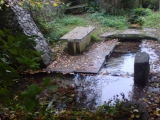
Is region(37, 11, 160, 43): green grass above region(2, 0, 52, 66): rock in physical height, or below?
below

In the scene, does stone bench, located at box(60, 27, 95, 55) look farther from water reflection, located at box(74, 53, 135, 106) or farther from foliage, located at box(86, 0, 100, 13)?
foliage, located at box(86, 0, 100, 13)

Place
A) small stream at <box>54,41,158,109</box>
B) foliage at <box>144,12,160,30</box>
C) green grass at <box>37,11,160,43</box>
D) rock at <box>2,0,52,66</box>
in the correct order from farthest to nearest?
foliage at <box>144,12,160,30</box> → green grass at <box>37,11,160,43</box> → rock at <box>2,0,52,66</box> → small stream at <box>54,41,158,109</box>

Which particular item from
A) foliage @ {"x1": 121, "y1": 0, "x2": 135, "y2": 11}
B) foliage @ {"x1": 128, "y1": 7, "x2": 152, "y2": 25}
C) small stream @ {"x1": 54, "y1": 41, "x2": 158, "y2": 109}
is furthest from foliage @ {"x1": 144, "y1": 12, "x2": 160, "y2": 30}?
small stream @ {"x1": 54, "y1": 41, "x2": 158, "y2": 109}

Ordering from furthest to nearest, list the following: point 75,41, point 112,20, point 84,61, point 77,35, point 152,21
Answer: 1. point 112,20
2. point 152,21
3. point 77,35
4. point 75,41
5. point 84,61

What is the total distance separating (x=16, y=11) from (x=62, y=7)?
523 centimetres

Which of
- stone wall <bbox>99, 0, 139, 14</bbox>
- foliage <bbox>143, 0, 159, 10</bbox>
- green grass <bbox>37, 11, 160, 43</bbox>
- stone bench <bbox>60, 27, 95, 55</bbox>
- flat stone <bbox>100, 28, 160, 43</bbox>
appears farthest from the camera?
foliage <bbox>143, 0, 159, 10</bbox>

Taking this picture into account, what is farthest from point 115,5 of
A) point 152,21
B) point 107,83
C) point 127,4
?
point 107,83

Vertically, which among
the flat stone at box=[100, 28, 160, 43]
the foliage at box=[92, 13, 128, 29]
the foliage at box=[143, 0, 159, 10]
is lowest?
the flat stone at box=[100, 28, 160, 43]

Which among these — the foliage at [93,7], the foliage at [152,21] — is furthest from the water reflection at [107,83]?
the foliage at [93,7]

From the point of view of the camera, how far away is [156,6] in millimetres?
13016

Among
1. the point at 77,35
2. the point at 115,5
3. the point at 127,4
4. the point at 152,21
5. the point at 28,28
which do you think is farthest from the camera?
the point at 127,4

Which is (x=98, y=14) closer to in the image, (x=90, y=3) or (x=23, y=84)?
(x=90, y=3)

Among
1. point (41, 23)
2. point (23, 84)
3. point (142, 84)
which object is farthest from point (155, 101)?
point (41, 23)

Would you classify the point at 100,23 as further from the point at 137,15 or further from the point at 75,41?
the point at 75,41
